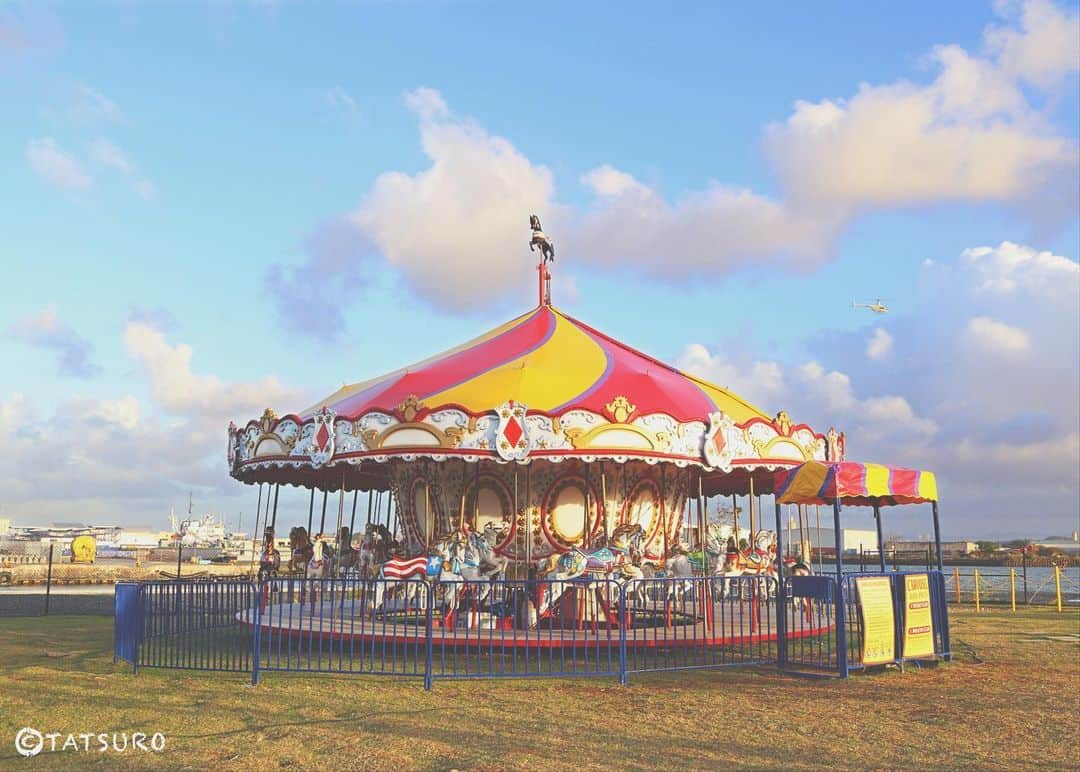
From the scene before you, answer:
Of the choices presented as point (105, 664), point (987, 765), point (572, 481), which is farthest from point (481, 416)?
point (987, 765)

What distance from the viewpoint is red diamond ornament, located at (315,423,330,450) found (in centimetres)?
1419

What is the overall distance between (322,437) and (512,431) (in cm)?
314

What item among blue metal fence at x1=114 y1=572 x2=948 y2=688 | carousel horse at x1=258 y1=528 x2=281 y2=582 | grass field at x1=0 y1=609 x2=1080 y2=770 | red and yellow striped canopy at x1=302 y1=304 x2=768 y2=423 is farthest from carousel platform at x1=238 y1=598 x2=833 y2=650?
red and yellow striped canopy at x1=302 y1=304 x2=768 y2=423

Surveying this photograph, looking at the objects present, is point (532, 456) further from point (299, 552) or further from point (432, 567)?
point (299, 552)

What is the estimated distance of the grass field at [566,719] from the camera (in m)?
6.62

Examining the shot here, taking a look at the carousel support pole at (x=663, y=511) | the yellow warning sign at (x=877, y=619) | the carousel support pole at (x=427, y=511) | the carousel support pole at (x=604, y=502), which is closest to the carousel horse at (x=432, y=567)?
the carousel support pole at (x=427, y=511)

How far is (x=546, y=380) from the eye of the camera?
571 inches

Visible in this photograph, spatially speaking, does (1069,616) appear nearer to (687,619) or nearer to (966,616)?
(966,616)

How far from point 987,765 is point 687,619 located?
8051 mm

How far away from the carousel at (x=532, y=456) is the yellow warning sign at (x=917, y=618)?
3.65m

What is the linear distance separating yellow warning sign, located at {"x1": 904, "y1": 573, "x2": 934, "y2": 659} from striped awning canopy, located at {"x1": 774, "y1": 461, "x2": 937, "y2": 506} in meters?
1.07

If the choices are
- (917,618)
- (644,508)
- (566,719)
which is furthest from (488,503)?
(566,719)

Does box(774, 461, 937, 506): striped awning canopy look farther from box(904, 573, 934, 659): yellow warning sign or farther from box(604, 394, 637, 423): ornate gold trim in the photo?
box(604, 394, 637, 423): ornate gold trim

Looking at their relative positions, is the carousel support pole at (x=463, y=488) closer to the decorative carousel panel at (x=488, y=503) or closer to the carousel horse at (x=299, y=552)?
the decorative carousel panel at (x=488, y=503)
